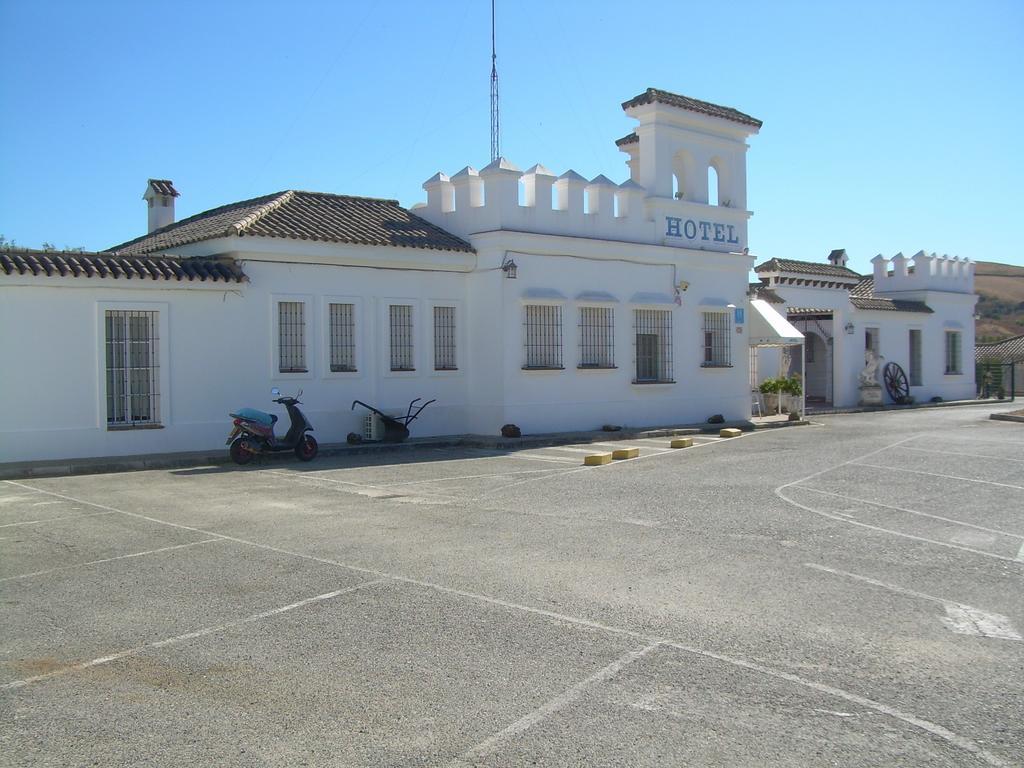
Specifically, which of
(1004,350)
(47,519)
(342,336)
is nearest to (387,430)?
(342,336)

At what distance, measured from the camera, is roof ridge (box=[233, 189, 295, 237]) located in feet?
57.7

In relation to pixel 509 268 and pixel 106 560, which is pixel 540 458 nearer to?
pixel 509 268

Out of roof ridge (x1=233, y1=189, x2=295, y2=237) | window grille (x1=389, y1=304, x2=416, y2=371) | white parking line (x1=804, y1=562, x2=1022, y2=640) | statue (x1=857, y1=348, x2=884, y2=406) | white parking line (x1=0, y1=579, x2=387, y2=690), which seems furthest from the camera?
statue (x1=857, y1=348, x2=884, y2=406)

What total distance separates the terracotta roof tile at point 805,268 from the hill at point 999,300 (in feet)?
135

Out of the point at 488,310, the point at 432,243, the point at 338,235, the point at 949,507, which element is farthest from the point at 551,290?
the point at 949,507

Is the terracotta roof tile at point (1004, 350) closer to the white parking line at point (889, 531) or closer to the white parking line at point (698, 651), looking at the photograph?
the white parking line at point (889, 531)

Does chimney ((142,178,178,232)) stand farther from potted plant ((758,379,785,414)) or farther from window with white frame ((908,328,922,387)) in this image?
window with white frame ((908,328,922,387))

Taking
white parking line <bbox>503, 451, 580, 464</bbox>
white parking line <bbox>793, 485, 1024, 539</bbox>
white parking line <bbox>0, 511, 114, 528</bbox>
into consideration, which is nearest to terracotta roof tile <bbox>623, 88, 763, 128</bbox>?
white parking line <bbox>503, 451, 580, 464</bbox>

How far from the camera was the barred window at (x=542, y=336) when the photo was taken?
21000 millimetres

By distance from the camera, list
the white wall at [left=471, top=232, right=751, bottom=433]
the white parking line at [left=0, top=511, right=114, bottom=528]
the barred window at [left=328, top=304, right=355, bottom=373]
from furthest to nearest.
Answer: the white wall at [left=471, top=232, right=751, bottom=433] → the barred window at [left=328, top=304, right=355, bottom=373] → the white parking line at [left=0, top=511, right=114, bottom=528]

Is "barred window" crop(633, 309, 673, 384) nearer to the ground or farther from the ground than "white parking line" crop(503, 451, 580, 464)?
farther from the ground

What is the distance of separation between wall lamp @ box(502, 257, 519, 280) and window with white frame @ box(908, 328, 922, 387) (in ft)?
68.8

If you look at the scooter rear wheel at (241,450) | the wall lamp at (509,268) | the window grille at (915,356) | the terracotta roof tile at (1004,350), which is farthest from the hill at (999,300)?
the scooter rear wheel at (241,450)

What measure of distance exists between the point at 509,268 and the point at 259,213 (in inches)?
200
